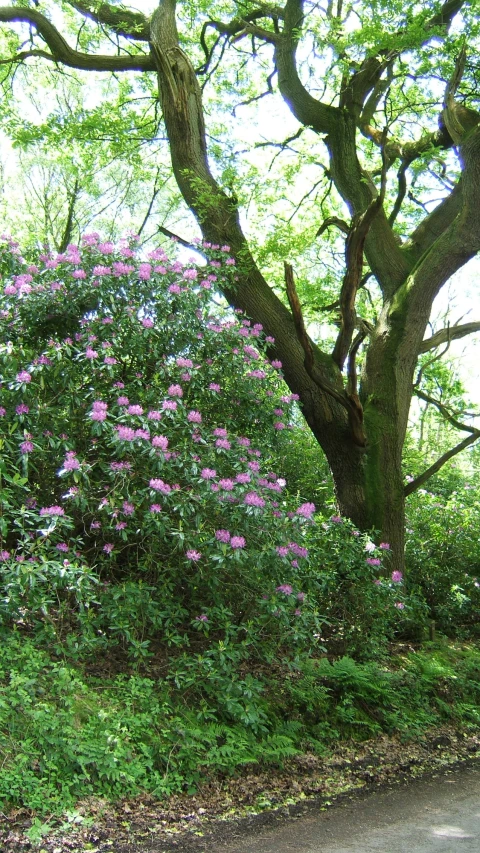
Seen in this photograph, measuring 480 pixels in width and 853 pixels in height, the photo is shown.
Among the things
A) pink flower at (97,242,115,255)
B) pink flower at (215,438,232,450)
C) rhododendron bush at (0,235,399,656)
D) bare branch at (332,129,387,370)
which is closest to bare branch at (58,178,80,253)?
bare branch at (332,129,387,370)

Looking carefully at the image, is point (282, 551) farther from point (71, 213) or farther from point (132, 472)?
point (71, 213)

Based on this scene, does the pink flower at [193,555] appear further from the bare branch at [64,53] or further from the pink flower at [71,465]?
the bare branch at [64,53]

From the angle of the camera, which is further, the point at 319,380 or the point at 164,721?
the point at 319,380

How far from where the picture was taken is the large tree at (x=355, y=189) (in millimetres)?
7523

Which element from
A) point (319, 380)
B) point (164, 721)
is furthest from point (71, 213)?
point (164, 721)

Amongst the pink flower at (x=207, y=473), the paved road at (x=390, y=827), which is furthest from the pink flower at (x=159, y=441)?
the paved road at (x=390, y=827)

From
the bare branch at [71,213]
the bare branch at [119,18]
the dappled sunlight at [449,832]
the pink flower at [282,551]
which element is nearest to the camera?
the dappled sunlight at [449,832]

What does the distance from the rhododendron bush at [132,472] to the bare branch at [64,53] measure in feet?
12.5

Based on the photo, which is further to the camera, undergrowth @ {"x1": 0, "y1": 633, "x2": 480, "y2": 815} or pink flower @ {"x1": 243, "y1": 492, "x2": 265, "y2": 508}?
pink flower @ {"x1": 243, "y1": 492, "x2": 265, "y2": 508}

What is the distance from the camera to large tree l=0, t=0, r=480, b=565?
7.52 m

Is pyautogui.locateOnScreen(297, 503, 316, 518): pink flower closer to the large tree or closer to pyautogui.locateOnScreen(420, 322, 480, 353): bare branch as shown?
the large tree

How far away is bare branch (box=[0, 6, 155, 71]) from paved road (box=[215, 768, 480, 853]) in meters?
7.86

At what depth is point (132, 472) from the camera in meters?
5.13

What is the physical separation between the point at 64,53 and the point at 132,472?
5950mm
